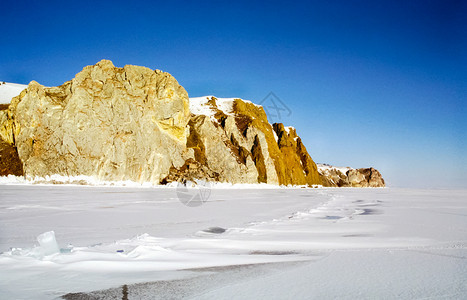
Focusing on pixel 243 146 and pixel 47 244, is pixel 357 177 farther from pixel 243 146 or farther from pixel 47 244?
pixel 47 244

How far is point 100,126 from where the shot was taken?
46.0 m

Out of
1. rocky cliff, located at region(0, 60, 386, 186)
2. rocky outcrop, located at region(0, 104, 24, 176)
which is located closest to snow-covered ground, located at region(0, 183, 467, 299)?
rocky cliff, located at region(0, 60, 386, 186)

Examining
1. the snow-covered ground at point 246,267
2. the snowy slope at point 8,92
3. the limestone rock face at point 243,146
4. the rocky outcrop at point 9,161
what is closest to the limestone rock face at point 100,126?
the rocky outcrop at point 9,161

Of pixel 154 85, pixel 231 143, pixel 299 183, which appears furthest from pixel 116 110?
pixel 299 183

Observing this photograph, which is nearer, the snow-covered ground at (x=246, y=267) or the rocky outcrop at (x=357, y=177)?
the snow-covered ground at (x=246, y=267)

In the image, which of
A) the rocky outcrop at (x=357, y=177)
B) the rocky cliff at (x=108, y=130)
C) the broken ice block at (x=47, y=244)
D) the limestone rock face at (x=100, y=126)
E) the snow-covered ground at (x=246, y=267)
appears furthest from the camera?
the rocky outcrop at (x=357, y=177)

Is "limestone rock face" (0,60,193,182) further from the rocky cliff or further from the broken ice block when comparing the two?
the broken ice block

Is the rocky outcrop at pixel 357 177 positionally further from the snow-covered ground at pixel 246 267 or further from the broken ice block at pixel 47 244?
the broken ice block at pixel 47 244

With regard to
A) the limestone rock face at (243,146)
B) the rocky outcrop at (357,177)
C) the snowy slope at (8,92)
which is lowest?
the rocky outcrop at (357,177)

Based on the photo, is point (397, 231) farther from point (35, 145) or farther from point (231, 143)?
point (231, 143)

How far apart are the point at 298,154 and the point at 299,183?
54.3 ft

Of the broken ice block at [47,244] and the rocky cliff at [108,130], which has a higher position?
the rocky cliff at [108,130]

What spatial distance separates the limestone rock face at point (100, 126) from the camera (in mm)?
43750

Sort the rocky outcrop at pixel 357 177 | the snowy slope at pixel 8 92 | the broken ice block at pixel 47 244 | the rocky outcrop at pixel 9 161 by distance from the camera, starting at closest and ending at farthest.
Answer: the broken ice block at pixel 47 244
the rocky outcrop at pixel 9 161
the snowy slope at pixel 8 92
the rocky outcrop at pixel 357 177
